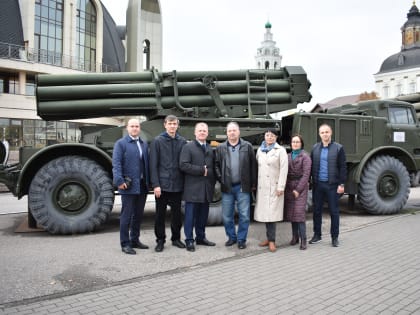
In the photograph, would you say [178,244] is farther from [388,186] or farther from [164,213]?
[388,186]

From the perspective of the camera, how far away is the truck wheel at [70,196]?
6.48m

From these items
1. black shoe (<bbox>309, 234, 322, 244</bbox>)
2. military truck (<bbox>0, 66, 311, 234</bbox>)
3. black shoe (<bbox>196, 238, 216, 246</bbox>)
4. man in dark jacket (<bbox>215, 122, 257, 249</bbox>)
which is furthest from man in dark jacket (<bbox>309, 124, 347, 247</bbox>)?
military truck (<bbox>0, 66, 311, 234</bbox>)

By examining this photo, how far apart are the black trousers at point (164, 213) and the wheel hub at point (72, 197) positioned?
1.60m

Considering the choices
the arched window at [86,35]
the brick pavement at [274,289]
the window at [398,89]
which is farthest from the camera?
the window at [398,89]

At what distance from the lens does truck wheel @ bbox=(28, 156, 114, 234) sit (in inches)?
255

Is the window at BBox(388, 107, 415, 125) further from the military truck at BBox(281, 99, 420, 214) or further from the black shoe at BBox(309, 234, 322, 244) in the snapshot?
the black shoe at BBox(309, 234, 322, 244)

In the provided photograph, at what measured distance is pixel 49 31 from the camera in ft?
122

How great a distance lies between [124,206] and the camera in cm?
558

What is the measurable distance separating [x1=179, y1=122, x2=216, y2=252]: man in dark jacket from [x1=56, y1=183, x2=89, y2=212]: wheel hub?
1.93m

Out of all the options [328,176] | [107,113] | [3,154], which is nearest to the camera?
[328,176]

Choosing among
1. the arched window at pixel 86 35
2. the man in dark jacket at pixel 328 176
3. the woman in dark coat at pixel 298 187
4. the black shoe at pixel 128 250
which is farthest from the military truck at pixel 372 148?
the arched window at pixel 86 35

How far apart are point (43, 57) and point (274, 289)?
36654mm

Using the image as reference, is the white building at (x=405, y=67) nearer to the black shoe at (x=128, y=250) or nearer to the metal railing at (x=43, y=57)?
the metal railing at (x=43, y=57)

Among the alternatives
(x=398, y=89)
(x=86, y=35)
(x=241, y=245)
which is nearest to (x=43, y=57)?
(x=86, y=35)
